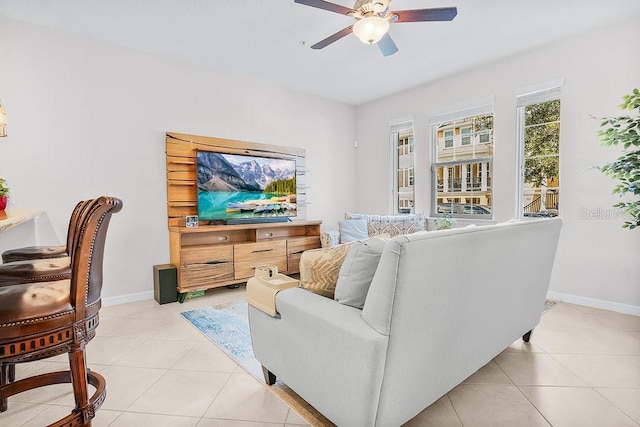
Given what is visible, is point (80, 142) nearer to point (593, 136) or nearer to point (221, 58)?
point (221, 58)

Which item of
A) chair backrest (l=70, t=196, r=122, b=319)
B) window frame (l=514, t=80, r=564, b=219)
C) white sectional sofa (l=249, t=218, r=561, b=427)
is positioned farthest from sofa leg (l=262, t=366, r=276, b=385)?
window frame (l=514, t=80, r=564, b=219)

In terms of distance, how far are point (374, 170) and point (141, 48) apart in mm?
3554

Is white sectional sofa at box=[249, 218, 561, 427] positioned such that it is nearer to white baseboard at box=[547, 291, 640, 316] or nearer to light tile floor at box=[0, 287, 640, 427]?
light tile floor at box=[0, 287, 640, 427]

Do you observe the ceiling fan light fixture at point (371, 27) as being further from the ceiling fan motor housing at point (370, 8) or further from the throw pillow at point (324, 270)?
the throw pillow at point (324, 270)

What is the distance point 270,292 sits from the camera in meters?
1.67

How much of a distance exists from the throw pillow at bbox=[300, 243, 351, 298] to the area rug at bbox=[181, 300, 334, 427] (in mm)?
608

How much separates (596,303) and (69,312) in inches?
167

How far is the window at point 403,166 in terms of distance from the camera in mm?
4949

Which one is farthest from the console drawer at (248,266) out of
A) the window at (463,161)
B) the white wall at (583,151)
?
the white wall at (583,151)

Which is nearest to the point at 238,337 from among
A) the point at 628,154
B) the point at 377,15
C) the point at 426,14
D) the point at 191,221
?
the point at 191,221

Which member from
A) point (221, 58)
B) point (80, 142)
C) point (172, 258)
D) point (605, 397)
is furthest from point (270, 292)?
point (221, 58)

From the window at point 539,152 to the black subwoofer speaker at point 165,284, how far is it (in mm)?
3956

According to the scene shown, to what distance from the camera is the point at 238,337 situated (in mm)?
2561

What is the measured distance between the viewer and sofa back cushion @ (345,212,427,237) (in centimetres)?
436
